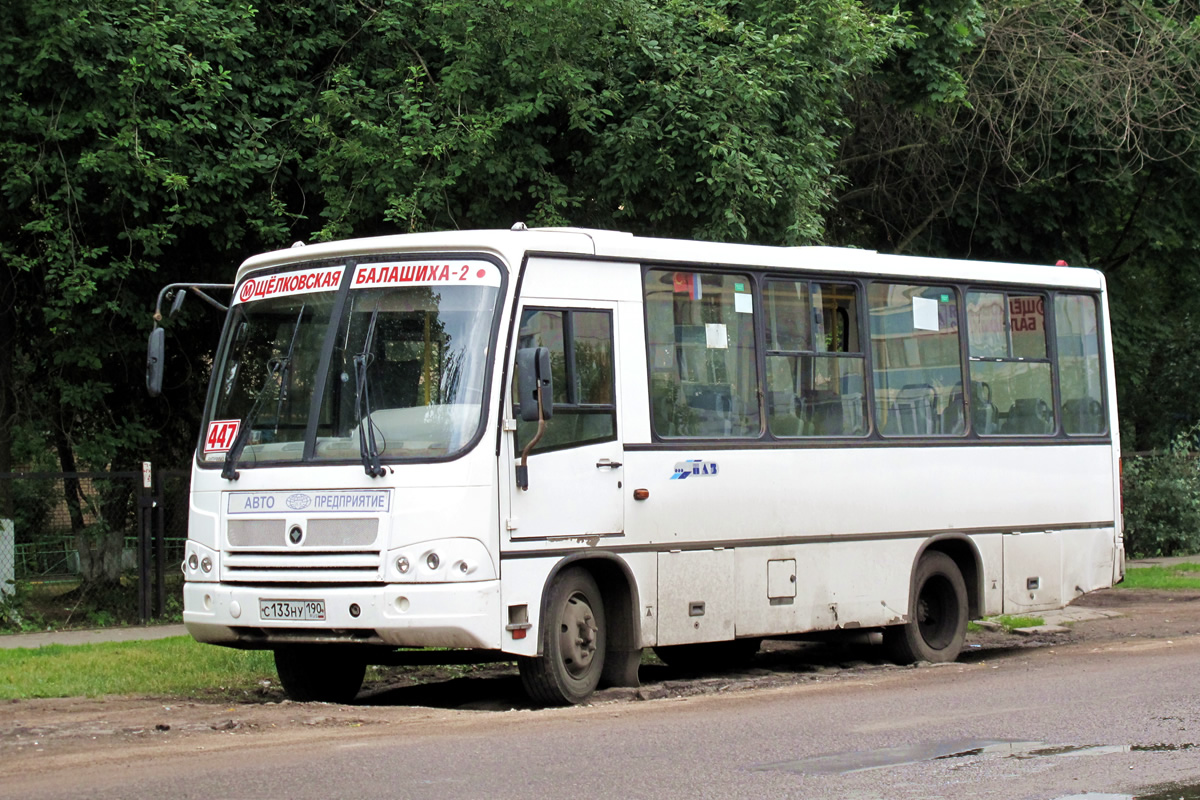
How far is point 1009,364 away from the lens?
14211mm

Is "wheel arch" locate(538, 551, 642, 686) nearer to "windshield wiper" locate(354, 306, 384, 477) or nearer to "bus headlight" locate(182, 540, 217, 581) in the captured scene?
"windshield wiper" locate(354, 306, 384, 477)

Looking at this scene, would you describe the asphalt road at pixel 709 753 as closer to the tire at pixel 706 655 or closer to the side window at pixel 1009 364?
the tire at pixel 706 655

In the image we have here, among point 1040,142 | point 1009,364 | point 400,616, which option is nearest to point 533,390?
point 400,616

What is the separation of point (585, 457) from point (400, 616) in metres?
1.70

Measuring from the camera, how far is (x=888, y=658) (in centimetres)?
1377

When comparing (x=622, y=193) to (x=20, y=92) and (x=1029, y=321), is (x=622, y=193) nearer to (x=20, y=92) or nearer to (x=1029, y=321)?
(x=1029, y=321)

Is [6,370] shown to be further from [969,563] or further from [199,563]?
[969,563]

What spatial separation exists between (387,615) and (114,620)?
822cm

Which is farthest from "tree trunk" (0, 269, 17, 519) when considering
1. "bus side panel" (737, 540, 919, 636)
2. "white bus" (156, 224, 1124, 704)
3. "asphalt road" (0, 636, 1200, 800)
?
"bus side panel" (737, 540, 919, 636)

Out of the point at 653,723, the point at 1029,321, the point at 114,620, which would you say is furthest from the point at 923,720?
the point at 114,620

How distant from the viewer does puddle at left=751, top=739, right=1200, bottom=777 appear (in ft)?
25.0

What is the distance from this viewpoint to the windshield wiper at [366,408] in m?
9.83

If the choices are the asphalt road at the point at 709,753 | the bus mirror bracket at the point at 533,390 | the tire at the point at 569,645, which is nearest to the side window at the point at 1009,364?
the asphalt road at the point at 709,753

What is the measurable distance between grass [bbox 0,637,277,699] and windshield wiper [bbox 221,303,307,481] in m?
1.94
